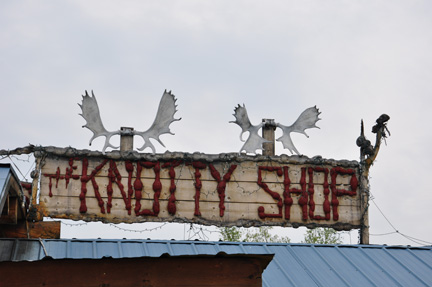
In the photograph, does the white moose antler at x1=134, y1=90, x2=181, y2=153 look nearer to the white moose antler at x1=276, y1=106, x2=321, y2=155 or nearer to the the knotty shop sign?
the the knotty shop sign

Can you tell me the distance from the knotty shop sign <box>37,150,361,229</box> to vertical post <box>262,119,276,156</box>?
0.29 meters

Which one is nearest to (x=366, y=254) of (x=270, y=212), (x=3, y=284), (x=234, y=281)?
(x=270, y=212)

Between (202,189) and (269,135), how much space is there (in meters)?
1.94

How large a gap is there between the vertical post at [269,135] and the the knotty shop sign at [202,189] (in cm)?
29

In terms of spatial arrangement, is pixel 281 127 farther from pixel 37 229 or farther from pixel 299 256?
pixel 37 229

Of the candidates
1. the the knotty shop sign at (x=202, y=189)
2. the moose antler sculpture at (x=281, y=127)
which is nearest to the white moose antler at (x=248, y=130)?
the moose antler sculpture at (x=281, y=127)

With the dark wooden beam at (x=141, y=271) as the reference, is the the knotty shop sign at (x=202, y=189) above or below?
above

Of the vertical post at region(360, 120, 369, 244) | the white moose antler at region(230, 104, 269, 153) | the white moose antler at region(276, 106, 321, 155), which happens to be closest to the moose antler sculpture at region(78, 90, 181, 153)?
A: the white moose antler at region(230, 104, 269, 153)

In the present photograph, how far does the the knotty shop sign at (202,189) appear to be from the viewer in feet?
41.0

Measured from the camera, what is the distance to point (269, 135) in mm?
13648

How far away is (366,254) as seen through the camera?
11969 millimetres

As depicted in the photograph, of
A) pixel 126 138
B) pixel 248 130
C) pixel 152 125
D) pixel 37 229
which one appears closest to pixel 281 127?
pixel 248 130

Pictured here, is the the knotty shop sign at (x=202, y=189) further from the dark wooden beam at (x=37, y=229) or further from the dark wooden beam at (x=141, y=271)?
the dark wooden beam at (x=141, y=271)

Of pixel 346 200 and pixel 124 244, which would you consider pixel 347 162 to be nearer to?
pixel 346 200
